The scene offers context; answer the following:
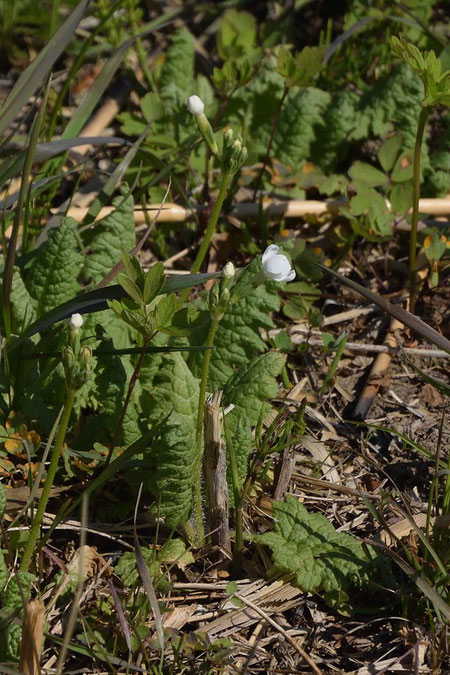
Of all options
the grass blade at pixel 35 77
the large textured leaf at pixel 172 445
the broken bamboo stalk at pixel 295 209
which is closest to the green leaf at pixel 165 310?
the large textured leaf at pixel 172 445

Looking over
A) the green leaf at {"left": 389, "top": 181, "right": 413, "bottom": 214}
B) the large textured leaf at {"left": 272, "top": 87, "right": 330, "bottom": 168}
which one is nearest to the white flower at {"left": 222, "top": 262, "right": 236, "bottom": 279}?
the green leaf at {"left": 389, "top": 181, "right": 413, "bottom": 214}

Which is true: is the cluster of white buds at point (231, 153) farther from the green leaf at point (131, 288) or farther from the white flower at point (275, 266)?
the green leaf at point (131, 288)

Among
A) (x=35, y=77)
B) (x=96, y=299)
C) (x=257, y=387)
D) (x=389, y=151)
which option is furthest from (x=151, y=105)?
(x=257, y=387)

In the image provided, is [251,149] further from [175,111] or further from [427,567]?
[427,567]

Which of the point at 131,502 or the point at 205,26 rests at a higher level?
the point at 205,26

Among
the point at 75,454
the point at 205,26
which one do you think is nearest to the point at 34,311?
the point at 75,454

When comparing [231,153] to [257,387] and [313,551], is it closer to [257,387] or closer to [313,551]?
[257,387]

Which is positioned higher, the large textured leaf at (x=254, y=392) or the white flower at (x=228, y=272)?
the white flower at (x=228, y=272)
